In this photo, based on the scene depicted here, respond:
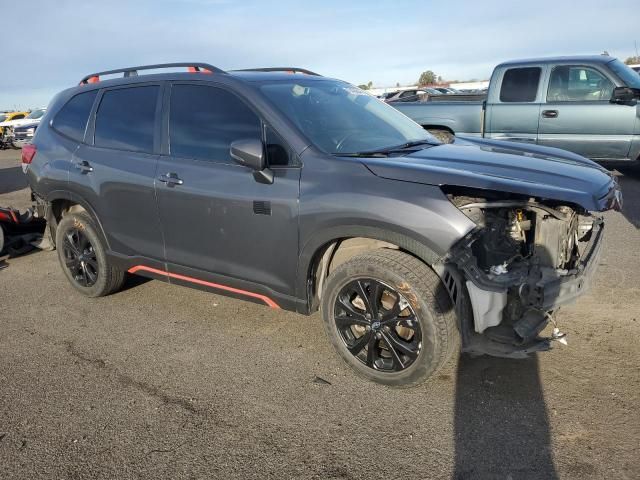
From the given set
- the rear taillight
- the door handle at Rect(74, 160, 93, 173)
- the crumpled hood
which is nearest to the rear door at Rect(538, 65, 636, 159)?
the crumpled hood

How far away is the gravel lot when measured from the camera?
257 cm

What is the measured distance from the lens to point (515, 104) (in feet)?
28.3

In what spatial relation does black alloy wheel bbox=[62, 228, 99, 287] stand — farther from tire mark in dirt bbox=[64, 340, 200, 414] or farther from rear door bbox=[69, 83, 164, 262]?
tire mark in dirt bbox=[64, 340, 200, 414]

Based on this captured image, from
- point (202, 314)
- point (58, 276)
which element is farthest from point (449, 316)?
point (58, 276)

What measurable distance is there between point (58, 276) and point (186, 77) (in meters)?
2.90

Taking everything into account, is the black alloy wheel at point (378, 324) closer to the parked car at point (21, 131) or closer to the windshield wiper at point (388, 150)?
the windshield wiper at point (388, 150)

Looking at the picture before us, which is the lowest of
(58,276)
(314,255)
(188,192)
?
(58,276)

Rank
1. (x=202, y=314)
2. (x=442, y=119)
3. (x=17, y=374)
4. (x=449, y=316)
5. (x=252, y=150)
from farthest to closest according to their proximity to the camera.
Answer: (x=442, y=119)
(x=202, y=314)
(x=17, y=374)
(x=252, y=150)
(x=449, y=316)

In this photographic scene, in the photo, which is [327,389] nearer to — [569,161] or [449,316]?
[449,316]

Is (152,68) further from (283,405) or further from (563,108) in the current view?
(563,108)

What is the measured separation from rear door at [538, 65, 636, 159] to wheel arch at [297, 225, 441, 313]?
638 centimetres

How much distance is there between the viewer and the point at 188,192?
12.2 feet

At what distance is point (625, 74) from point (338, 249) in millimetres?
7149

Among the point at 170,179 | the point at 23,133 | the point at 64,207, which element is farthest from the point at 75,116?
the point at 23,133
